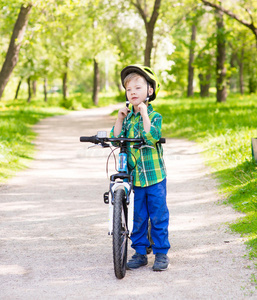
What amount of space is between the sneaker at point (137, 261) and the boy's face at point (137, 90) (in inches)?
54.3

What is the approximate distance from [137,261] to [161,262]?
0.23m

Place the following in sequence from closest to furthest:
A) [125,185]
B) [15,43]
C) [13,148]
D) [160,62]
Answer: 1. [125,185]
2. [13,148]
3. [15,43]
4. [160,62]

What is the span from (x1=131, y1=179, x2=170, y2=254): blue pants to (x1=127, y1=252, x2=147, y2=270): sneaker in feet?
0.15

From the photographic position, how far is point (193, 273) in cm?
386

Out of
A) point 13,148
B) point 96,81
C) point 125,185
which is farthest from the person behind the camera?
point 96,81

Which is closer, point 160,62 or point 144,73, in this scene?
point 144,73

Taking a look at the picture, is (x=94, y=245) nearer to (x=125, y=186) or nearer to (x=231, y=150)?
(x=125, y=186)

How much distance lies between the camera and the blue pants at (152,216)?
13.0ft

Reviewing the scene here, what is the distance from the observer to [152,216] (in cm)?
402

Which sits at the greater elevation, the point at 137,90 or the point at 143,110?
the point at 137,90

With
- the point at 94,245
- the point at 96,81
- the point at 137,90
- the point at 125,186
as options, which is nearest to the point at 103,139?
the point at 125,186

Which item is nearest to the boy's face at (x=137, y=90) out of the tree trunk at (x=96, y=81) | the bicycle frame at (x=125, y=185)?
the bicycle frame at (x=125, y=185)

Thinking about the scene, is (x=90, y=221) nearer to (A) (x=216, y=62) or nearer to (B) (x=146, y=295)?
(B) (x=146, y=295)

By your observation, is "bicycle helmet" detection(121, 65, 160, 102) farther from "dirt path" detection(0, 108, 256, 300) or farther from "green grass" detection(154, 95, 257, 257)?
"green grass" detection(154, 95, 257, 257)
